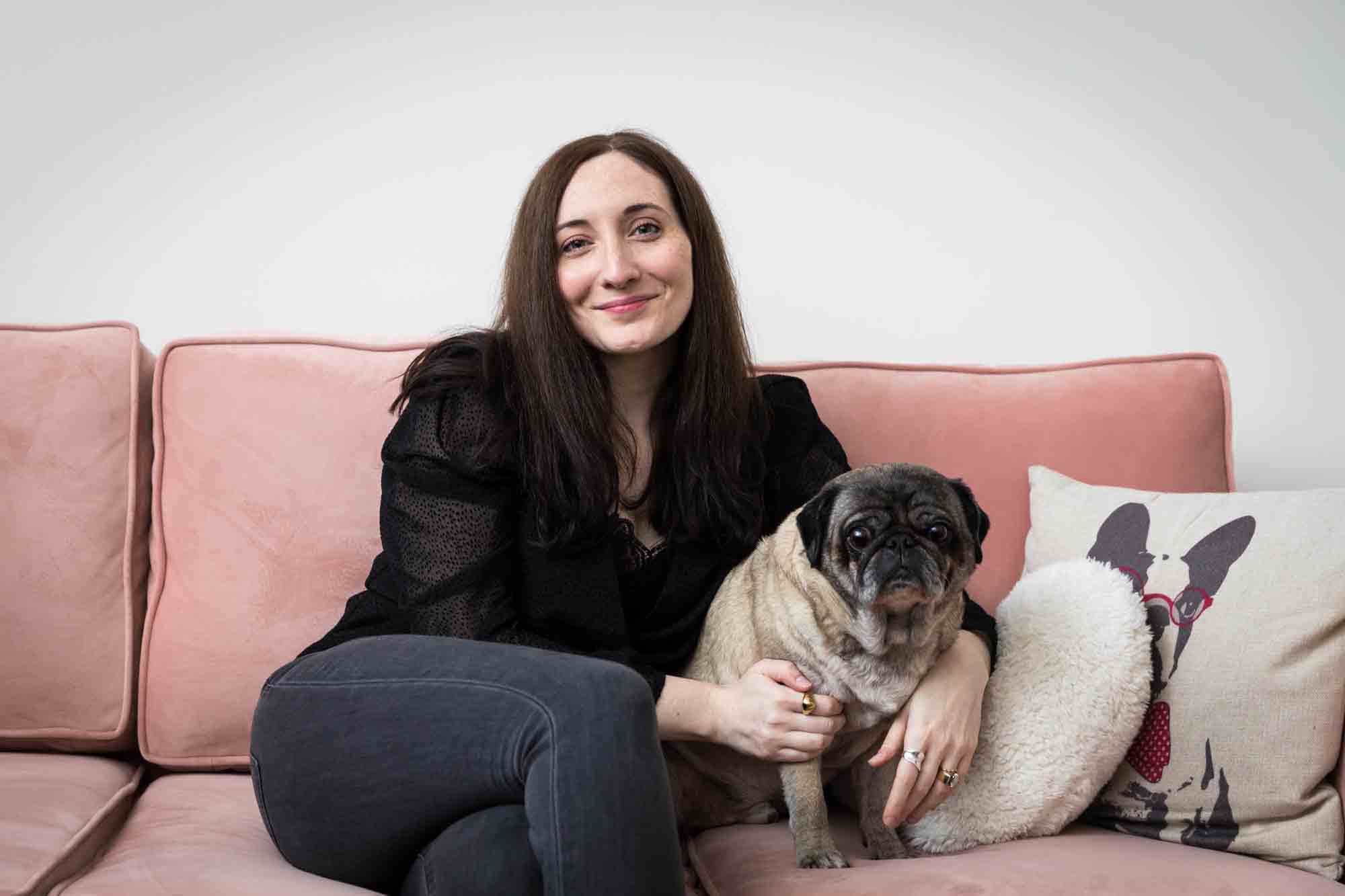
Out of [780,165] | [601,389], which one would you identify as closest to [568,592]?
[601,389]

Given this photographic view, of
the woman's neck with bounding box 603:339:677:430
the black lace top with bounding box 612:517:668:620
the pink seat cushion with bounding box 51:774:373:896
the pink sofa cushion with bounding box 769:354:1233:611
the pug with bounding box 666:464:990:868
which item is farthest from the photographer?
the pink sofa cushion with bounding box 769:354:1233:611

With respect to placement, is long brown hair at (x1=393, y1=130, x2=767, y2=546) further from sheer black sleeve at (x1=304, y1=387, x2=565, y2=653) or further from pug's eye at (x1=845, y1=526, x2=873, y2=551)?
pug's eye at (x1=845, y1=526, x2=873, y2=551)

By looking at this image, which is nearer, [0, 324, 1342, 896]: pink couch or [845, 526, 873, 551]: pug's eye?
[845, 526, 873, 551]: pug's eye

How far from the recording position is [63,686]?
6.63 feet

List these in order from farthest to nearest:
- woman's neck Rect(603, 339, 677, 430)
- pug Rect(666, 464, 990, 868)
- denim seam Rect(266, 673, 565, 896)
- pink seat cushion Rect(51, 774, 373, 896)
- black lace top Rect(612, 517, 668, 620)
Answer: woman's neck Rect(603, 339, 677, 430) < black lace top Rect(612, 517, 668, 620) < pug Rect(666, 464, 990, 868) < pink seat cushion Rect(51, 774, 373, 896) < denim seam Rect(266, 673, 565, 896)

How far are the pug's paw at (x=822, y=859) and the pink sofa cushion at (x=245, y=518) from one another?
0.97 metres

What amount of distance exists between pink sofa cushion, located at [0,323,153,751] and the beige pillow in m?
1.83

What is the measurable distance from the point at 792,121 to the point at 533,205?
1.14 metres

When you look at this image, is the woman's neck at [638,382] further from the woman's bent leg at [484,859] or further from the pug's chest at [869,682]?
the woman's bent leg at [484,859]

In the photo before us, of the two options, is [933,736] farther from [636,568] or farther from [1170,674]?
[636,568]

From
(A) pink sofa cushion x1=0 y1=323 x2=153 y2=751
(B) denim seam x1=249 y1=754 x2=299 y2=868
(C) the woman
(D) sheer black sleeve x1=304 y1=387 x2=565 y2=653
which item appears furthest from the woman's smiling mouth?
(A) pink sofa cushion x1=0 y1=323 x2=153 y2=751

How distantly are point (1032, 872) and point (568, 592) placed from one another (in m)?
0.82

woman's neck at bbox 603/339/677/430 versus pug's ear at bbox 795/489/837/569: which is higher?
woman's neck at bbox 603/339/677/430

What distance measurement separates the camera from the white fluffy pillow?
5.62 feet
